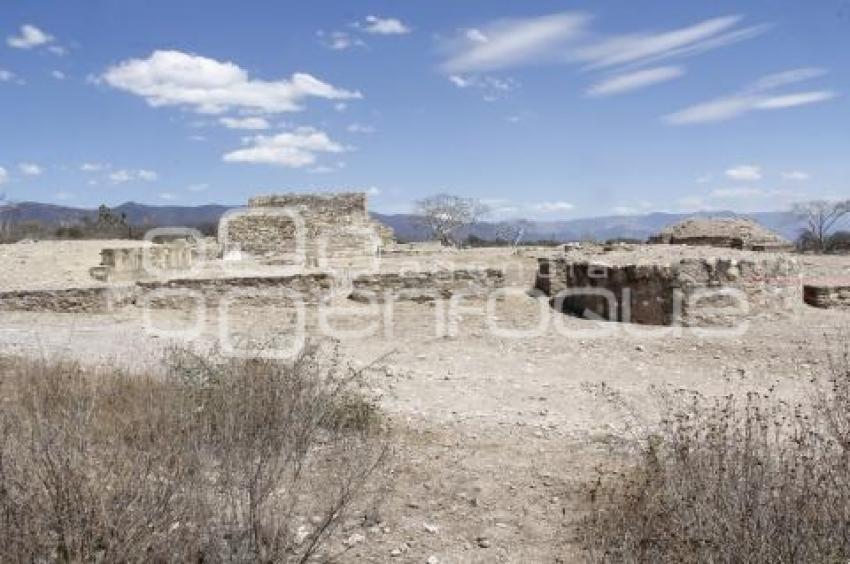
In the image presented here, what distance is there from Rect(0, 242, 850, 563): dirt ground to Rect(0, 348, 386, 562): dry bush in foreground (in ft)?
1.81

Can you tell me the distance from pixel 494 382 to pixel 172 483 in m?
4.72

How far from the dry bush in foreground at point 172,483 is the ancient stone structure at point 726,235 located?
1889cm

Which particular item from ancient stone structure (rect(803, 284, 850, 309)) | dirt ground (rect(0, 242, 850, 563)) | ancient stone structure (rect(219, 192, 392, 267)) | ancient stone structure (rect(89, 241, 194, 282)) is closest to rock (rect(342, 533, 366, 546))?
dirt ground (rect(0, 242, 850, 563))

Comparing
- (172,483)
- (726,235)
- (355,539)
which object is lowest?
(355,539)

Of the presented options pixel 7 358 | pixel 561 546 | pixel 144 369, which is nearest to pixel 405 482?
pixel 561 546

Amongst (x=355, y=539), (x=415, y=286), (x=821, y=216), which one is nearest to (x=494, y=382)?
(x=355, y=539)

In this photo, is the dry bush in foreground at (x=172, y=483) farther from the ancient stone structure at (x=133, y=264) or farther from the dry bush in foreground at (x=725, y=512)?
the ancient stone structure at (x=133, y=264)

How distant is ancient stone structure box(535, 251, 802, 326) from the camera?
10.4 m

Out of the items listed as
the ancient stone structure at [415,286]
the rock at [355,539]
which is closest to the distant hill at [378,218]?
the ancient stone structure at [415,286]

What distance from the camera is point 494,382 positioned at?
7609mm

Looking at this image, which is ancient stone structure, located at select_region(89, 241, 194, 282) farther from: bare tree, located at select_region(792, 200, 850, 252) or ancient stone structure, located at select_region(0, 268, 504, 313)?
bare tree, located at select_region(792, 200, 850, 252)

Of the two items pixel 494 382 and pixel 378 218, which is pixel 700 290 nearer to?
pixel 494 382

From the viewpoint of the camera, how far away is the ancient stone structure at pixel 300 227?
21.9m

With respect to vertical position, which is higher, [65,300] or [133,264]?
[133,264]
